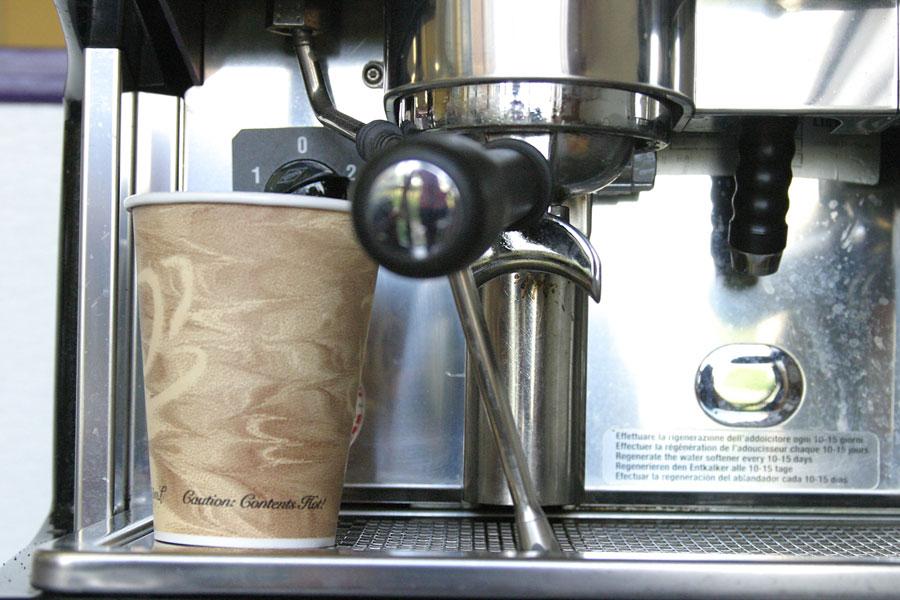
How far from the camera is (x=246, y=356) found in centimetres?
42

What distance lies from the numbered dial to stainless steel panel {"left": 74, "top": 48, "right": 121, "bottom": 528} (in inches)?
3.4

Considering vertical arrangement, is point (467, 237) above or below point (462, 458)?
above

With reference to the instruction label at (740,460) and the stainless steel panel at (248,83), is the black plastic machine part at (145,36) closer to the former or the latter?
the stainless steel panel at (248,83)

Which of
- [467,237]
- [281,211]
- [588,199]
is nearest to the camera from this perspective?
[467,237]

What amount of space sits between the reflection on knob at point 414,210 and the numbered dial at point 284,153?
11.7 inches

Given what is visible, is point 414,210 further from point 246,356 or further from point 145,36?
point 145,36

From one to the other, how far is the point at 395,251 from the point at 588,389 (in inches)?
12.7

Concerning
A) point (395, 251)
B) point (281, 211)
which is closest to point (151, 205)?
point (281, 211)

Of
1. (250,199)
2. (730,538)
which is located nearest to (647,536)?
(730,538)

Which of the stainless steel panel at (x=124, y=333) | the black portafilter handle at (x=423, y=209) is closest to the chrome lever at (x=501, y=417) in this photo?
the black portafilter handle at (x=423, y=209)

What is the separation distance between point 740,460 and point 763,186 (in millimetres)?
150

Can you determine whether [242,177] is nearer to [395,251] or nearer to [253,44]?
[253,44]

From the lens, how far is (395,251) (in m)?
0.30

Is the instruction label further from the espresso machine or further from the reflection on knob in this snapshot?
the reflection on knob
